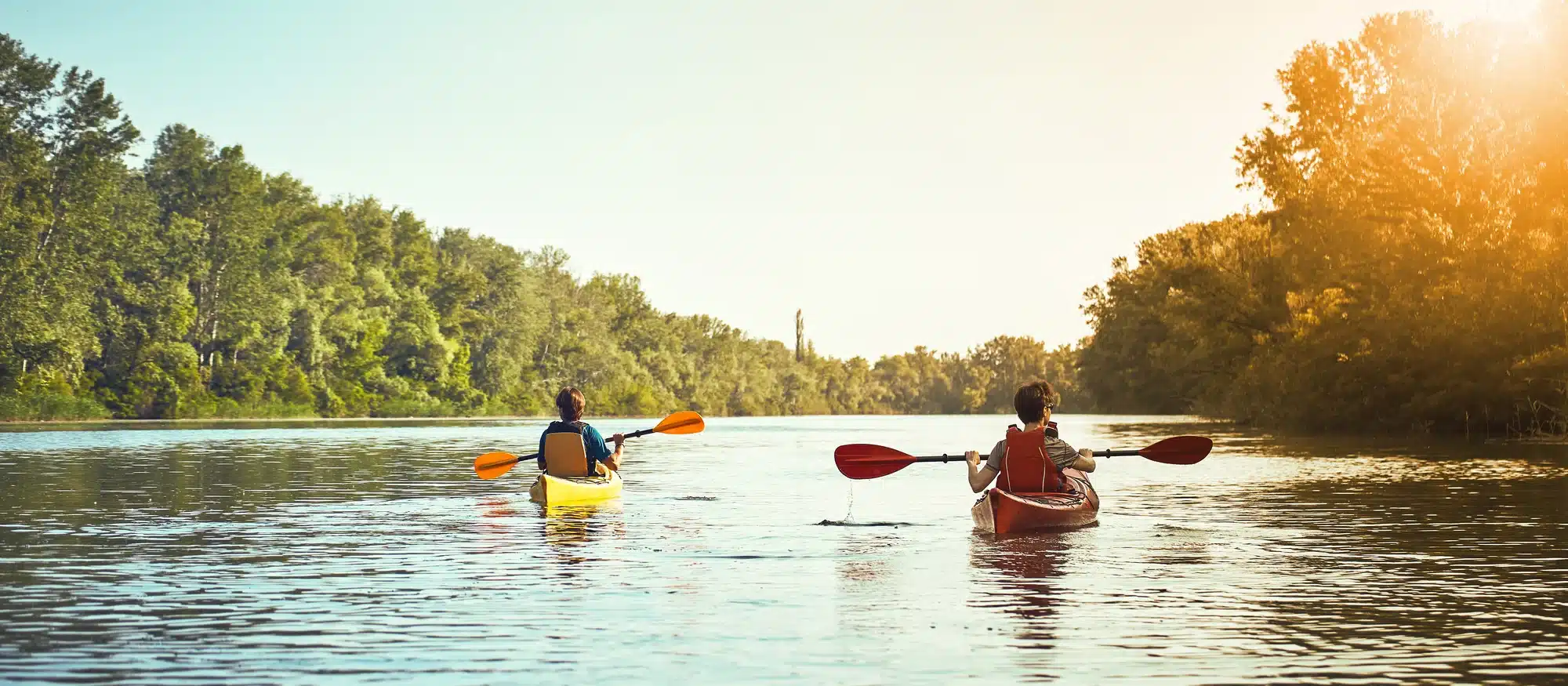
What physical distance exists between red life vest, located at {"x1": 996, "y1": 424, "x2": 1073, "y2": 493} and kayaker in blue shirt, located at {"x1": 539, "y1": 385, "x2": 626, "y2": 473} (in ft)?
18.1

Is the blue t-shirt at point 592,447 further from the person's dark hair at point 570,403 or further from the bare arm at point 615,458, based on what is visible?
the person's dark hair at point 570,403

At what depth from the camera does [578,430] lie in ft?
63.7

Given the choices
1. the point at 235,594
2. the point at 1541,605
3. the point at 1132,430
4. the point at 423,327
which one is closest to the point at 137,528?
the point at 235,594

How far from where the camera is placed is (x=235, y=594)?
10875 mm

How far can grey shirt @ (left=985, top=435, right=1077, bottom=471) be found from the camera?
15117 millimetres

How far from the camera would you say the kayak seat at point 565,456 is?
19.2 meters

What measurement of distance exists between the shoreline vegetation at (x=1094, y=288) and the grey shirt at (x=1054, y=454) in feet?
89.6

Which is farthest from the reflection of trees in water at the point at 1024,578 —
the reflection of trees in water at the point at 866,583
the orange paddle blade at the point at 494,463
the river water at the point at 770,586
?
the orange paddle blade at the point at 494,463

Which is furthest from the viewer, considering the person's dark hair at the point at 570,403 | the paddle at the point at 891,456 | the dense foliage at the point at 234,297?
the dense foliage at the point at 234,297

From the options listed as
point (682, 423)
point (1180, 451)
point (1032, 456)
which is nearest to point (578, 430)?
point (682, 423)

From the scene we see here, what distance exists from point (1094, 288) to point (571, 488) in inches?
3722

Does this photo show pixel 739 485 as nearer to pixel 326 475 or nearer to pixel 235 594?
pixel 326 475

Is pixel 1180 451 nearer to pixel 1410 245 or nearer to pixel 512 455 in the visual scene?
pixel 512 455

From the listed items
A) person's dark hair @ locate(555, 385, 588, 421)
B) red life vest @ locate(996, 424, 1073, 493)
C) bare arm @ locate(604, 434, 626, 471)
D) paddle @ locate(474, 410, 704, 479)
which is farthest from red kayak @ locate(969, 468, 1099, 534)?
paddle @ locate(474, 410, 704, 479)
